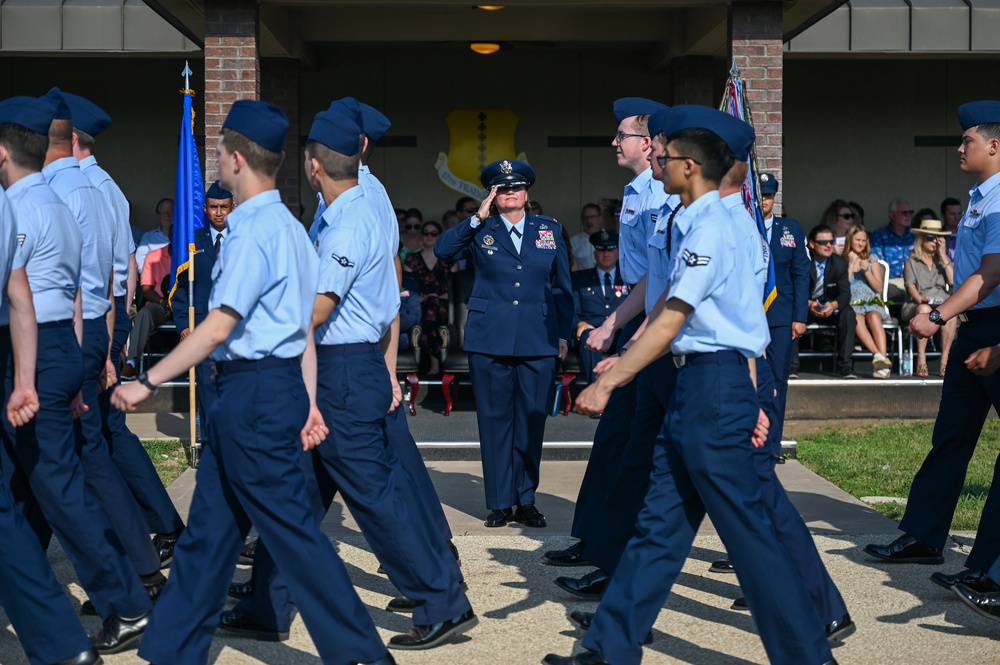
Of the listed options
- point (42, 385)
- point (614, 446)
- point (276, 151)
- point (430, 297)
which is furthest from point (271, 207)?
point (430, 297)

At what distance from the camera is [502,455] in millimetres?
6969

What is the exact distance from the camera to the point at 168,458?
8.77 metres

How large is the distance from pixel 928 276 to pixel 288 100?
6.53m

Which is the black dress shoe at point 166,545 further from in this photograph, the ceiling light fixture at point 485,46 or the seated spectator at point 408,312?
the ceiling light fixture at point 485,46

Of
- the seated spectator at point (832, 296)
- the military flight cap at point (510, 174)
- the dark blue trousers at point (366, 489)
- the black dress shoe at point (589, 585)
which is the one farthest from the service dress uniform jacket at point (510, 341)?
the seated spectator at point (832, 296)

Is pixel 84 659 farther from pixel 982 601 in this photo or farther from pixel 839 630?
pixel 982 601

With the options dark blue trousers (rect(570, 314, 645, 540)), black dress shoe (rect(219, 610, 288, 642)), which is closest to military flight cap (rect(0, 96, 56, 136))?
black dress shoe (rect(219, 610, 288, 642))

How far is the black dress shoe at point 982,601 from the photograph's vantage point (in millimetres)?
4891

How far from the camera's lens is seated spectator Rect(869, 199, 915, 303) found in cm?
1336

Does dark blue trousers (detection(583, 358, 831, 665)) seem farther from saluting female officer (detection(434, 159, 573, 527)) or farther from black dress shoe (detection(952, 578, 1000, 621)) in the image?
saluting female officer (detection(434, 159, 573, 527))

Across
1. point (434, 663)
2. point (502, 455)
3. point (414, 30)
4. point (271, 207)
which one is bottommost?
point (434, 663)

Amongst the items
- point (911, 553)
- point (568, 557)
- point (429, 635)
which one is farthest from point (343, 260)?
point (911, 553)

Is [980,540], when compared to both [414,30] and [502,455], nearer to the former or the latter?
[502,455]

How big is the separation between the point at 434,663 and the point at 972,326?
266 centimetres
